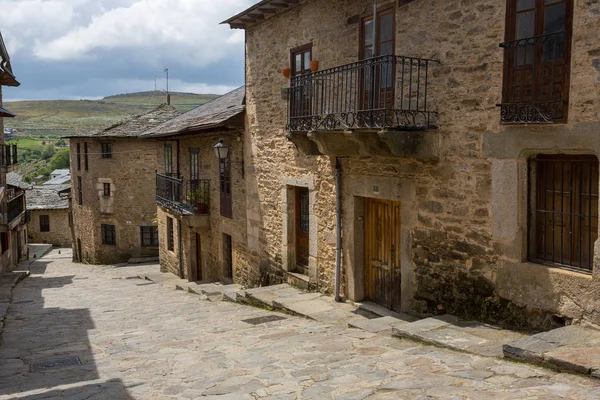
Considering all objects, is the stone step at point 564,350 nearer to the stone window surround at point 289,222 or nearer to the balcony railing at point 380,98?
the balcony railing at point 380,98

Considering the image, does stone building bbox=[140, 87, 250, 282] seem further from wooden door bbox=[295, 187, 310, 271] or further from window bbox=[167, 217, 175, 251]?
wooden door bbox=[295, 187, 310, 271]

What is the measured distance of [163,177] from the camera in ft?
61.8

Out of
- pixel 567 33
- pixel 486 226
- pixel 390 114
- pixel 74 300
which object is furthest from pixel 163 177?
pixel 567 33

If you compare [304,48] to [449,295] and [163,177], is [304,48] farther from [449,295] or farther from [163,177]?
[163,177]

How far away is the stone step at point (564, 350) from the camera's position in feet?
16.8

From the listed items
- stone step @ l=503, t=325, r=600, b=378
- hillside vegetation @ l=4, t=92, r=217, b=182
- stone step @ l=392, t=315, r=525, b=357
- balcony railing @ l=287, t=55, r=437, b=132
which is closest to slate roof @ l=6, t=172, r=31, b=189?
balcony railing @ l=287, t=55, r=437, b=132

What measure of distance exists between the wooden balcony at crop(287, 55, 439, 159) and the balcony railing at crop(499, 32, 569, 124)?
1.22 metres

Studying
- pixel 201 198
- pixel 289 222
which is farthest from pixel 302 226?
pixel 201 198

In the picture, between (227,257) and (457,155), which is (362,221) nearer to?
(457,155)

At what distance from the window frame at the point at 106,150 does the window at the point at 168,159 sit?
30.8ft

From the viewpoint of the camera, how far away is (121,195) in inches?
1133

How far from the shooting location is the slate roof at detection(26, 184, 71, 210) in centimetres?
4309

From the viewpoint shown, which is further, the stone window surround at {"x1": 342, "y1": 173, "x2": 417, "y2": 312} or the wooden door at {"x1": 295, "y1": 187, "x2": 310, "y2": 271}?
the wooden door at {"x1": 295, "y1": 187, "x2": 310, "y2": 271}

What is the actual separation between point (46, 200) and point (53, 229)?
7.36 feet
